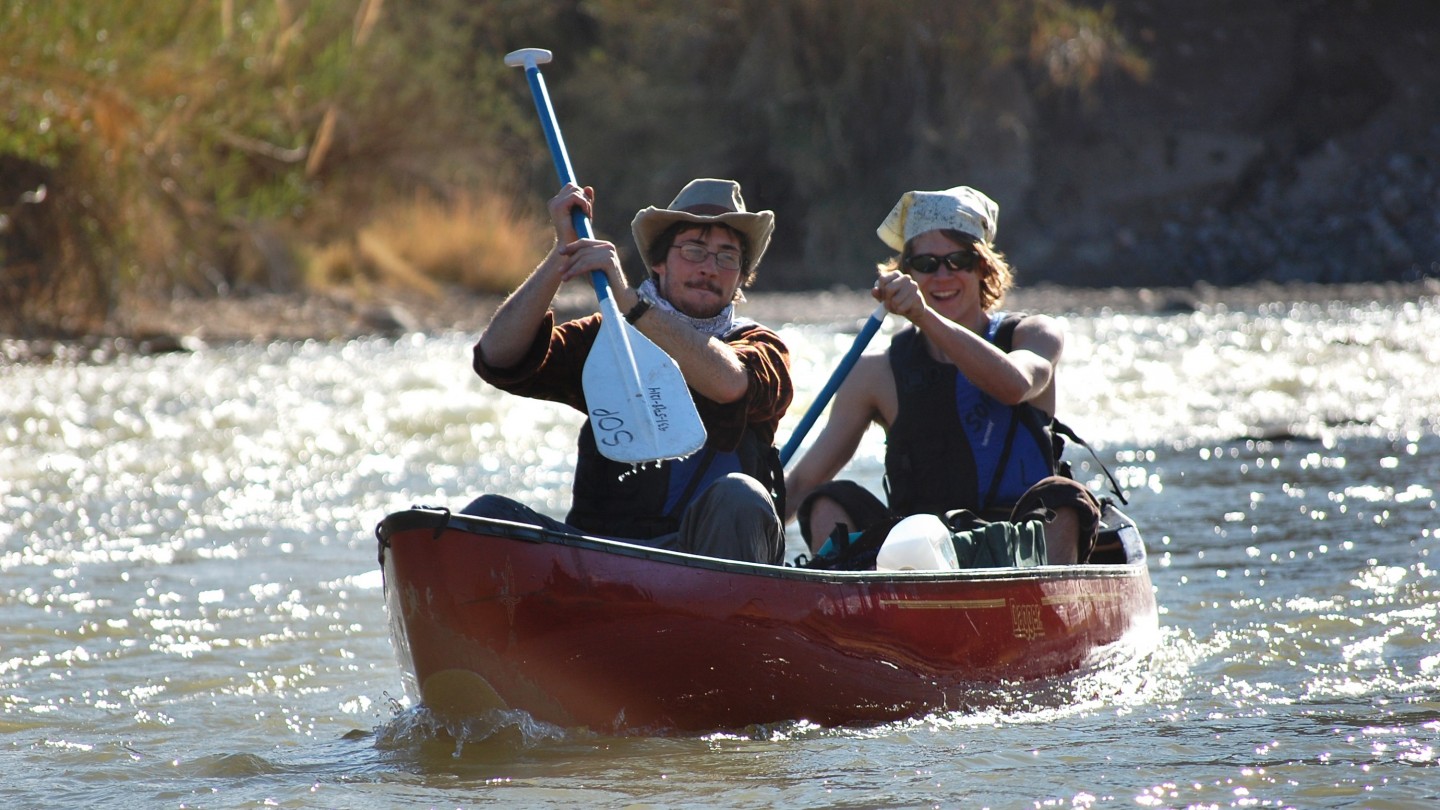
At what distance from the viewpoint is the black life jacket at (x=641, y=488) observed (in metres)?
4.11

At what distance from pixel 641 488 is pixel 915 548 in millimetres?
649

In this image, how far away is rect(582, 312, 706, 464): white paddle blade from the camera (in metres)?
3.87

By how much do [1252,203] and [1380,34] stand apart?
3933 millimetres

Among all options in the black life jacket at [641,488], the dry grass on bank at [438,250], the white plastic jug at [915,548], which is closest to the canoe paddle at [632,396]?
the black life jacket at [641,488]

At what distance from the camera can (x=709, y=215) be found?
4145 millimetres

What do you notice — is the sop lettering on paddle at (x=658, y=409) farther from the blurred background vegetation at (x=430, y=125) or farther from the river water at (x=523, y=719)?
the blurred background vegetation at (x=430, y=125)

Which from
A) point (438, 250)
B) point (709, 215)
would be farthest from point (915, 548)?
point (438, 250)

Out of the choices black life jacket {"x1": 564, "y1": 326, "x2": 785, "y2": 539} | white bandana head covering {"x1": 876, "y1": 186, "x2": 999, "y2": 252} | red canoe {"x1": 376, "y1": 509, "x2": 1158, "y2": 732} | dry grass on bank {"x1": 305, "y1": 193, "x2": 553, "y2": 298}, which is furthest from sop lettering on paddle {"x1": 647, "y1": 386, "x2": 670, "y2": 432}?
dry grass on bank {"x1": 305, "y1": 193, "x2": 553, "y2": 298}

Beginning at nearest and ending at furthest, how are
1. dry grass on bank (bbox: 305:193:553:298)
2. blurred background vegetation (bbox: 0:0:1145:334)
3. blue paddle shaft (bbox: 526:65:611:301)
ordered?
blue paddle shaft (bbox: 526:65:611:301) < blurred background vegetation (bbox: 0:0:1145:334) < dry grass on bank (bbox: 305:193:553:298)

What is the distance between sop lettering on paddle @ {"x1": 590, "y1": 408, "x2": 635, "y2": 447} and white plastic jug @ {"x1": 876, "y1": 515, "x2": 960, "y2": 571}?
701mm

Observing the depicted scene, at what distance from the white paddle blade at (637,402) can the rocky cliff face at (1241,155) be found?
61.4 ft

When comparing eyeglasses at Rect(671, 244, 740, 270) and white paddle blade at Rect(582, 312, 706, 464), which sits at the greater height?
eyeglasses at Rect(671, 244, 740, 270)

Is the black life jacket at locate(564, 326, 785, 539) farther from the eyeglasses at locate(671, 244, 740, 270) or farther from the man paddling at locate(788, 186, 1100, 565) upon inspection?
the man paddling at locate(788, 186, 1100, 565)

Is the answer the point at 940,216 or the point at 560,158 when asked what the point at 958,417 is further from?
the point at 560,158
